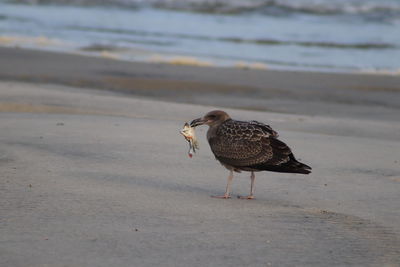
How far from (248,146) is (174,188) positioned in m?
0.89

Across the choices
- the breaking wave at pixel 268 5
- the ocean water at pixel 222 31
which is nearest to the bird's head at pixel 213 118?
the ocean water at pixel 222 31

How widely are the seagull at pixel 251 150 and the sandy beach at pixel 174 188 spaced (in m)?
0.34

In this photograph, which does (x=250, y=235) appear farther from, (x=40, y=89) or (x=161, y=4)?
(x=161, y=4)

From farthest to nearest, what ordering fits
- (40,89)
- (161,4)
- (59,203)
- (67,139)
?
1. (161,4)
2. (40,89)
3. (67,139)
4. (59,203)

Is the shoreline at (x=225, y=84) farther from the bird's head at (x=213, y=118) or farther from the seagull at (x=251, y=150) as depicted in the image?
the seagull at (x=251, y=150)

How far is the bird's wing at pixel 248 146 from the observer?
286 inches

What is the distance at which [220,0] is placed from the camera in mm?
46000

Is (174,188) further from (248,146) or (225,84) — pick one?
(225,84)

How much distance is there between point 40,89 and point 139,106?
7.88ft

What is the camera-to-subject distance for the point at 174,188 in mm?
7668

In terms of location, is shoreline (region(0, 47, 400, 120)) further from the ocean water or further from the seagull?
the seagull

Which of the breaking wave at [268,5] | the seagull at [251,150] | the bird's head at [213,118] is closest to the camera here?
the seagull at [251,150]

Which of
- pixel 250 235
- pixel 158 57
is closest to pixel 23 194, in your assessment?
pixel 250 235

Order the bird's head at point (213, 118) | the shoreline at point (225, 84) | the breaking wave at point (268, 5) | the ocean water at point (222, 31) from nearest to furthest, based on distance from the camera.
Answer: the bird's head at point (213, 118)
the shoreline at point (225, 84)
the ocean water at point (222, 31)
the breaking wave at point (268, 5)
